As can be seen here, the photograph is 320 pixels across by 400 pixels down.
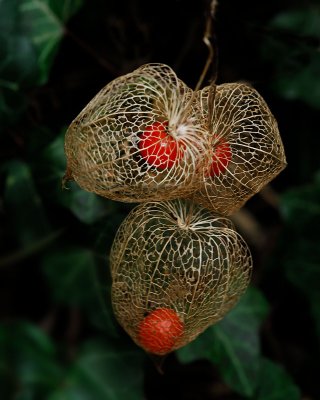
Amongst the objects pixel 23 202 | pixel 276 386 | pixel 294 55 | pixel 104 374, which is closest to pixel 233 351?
pixel 276 386

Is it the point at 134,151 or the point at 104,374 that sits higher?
the point at 134,151

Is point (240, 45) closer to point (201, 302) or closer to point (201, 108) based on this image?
point (201, 108)

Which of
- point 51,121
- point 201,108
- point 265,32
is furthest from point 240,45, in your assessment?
point 201,108

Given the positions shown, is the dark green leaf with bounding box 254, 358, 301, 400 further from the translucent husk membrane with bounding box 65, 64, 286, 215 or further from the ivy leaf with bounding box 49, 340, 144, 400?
the translucent husk membrane with bounding box 65, 64, 286, 215

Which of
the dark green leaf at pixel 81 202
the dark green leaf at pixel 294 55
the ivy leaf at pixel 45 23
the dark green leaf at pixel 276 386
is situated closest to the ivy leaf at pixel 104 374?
the dark green leaf at pixel 276 386

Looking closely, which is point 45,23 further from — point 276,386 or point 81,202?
point 276,386

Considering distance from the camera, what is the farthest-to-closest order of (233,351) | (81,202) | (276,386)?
(276,386) → (233,351) → (81,202)

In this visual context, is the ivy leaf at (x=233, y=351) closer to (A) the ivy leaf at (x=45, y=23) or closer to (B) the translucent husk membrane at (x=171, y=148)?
(B) the translucent husk membrane at (x=171, y=148)
